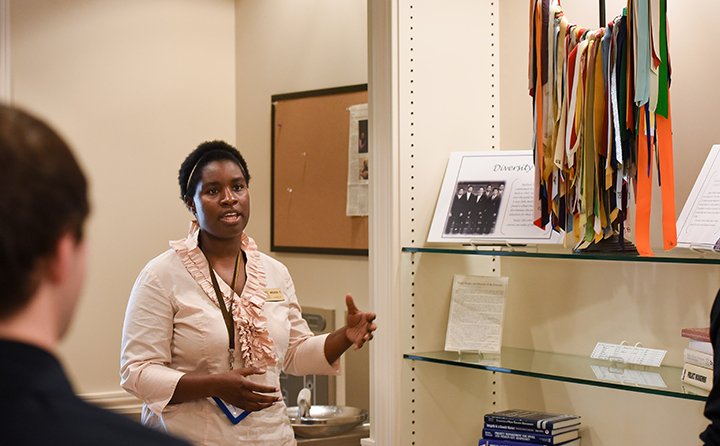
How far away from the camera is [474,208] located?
2.60m

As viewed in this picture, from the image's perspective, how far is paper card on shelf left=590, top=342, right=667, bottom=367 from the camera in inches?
91.5

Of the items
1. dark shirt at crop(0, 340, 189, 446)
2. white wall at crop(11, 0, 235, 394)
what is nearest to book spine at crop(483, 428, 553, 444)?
dark shirt at crop(0, 340, 189, 446)

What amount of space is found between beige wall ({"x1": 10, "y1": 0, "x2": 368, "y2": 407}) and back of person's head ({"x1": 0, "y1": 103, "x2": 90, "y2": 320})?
3.11 metres

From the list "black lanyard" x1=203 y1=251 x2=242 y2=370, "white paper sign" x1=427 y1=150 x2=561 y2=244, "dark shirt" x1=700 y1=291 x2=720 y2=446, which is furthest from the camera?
"white paper sign" x1=427 y1=150 x2=561 y2=244

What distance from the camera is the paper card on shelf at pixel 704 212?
208 cm

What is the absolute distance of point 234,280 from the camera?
2521 mm

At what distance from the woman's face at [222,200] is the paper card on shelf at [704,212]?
113 centimetres

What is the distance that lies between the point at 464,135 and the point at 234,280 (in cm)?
80

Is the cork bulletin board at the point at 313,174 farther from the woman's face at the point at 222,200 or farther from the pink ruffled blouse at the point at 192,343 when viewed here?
the pink ruffled blouse at the point at 192,343

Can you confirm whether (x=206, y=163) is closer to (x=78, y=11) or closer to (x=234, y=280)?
(x=234, y=280)

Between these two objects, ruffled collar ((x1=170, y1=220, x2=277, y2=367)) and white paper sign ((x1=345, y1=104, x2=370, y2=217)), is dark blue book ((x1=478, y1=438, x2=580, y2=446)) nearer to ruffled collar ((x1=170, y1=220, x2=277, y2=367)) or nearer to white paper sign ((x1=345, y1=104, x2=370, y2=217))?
ruffled collar ((x1=170, y1=220, x2=277, y2=367))

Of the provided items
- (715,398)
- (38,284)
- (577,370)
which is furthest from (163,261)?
(38,284)

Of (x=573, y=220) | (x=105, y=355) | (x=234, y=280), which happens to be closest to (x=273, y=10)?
(x=105, y=355)

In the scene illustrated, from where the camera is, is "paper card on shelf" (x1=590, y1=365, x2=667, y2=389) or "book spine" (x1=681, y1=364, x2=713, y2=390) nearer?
"book spine" (x1=681, y1=364, x2=713, y2=390)
